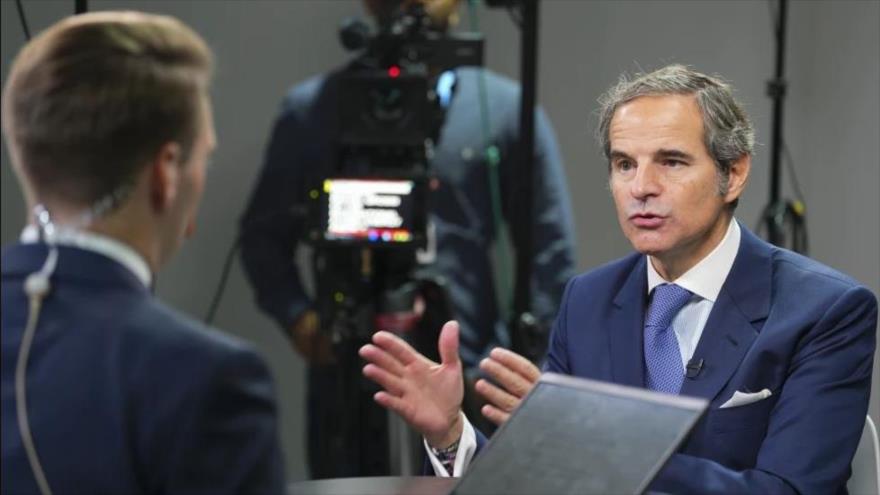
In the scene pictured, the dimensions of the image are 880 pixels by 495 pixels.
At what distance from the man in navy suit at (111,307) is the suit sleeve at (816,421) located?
0.84 meters

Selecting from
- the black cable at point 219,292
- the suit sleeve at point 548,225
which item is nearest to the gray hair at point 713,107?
the suit sleeve at point 548,225

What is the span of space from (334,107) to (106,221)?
8.60 feet

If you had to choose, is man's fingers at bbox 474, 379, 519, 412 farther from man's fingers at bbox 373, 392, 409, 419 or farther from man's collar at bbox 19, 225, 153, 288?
man's collar at bbox 19, 225, 153, 288

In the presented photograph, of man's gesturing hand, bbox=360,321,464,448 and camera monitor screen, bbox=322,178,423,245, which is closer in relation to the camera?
man's gesturing hand, bbox=360,321,464,448

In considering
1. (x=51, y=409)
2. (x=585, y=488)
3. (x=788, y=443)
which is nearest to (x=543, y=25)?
(x=788, y=443)

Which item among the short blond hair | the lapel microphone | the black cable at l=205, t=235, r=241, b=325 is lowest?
the black cable at l=205, t=235, r=241, b=325

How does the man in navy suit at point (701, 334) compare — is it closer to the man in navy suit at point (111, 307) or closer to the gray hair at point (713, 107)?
the gray hair at point (713, 107)

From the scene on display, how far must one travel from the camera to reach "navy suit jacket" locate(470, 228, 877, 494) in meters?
1.94

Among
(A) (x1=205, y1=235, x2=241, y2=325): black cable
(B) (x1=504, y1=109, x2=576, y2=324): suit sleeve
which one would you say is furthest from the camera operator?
(A) (x1=205, y1=235, x2=241, y2=325): black cable

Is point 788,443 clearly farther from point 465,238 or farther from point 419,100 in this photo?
point 465,238

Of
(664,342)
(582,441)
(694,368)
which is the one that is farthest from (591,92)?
(582,441)

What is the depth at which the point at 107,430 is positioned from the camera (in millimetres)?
1205

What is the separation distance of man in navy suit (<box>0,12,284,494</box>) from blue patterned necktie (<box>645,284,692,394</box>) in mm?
997

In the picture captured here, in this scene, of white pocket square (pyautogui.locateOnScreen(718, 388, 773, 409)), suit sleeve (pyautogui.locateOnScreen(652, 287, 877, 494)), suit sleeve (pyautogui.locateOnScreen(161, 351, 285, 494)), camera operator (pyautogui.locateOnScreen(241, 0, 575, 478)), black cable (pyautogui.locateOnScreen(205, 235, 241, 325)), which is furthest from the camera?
Result: black cable (pyautogui.locateOnScreen(205, 235, 241, 325))
